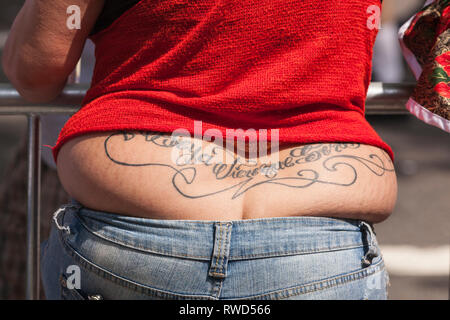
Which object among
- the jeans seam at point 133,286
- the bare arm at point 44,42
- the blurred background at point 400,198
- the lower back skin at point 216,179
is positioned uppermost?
the bare arm at point 44,42

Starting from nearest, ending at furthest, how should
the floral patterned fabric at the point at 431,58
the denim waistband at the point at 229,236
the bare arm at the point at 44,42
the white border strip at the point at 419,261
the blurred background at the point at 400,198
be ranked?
the denim waistband at the point at 229,236 < the bare arm at the point at 44,42 < the floral patterned fabric at the point at 431,58 < the blurred background at the point at 400,198 < the white border strip at the point at 419,261

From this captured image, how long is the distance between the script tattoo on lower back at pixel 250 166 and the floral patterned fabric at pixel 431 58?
38 centimetres

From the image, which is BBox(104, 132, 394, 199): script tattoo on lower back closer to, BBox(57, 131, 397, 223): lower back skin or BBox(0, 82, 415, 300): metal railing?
BBox(57, 131, 397, 223): lower back skin

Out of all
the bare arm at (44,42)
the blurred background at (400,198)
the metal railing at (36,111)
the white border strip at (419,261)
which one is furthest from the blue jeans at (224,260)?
the white border strip at (419,261)

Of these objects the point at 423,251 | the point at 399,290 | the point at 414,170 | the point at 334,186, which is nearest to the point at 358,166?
the point at 334,186

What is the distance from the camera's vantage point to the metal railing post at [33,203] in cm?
185

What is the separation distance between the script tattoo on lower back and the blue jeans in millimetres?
87

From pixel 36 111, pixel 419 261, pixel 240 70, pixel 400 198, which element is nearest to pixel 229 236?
pixel 240 70

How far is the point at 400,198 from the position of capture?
5520 mm

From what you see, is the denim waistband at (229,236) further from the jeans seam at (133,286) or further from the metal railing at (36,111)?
the metal railing at (36,111)

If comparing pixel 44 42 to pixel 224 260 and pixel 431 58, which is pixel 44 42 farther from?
pixel 431 58

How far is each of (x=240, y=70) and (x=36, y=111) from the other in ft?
2.75
